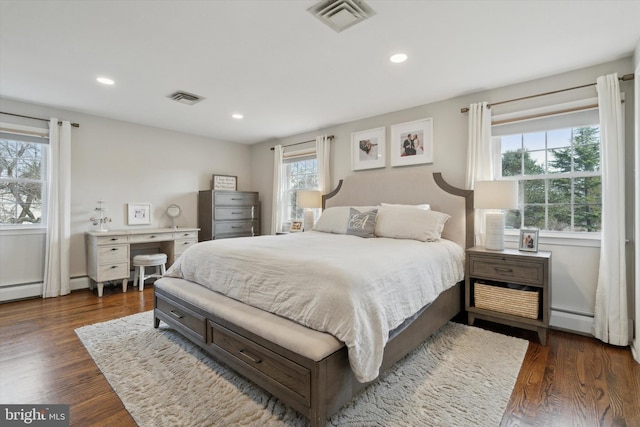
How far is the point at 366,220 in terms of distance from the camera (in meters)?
3.22

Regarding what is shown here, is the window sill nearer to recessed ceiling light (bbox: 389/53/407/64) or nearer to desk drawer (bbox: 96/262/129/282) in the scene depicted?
recessed ceiling light (bbox: 389/53/407/64)

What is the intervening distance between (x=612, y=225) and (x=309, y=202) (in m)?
3.25

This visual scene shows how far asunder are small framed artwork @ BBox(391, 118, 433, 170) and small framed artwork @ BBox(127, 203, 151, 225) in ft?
12.3

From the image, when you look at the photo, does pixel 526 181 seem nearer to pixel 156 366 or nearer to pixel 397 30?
pixel 397 30

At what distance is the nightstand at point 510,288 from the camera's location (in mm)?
2441

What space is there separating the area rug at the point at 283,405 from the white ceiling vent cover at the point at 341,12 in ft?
7.75

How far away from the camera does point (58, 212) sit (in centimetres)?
376

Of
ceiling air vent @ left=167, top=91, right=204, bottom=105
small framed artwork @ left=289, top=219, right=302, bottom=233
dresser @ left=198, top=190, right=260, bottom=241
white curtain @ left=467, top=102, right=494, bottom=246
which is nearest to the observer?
white curtain @ left=467, top=102, right=494, bottom=246

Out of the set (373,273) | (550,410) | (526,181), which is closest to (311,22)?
(373,273)

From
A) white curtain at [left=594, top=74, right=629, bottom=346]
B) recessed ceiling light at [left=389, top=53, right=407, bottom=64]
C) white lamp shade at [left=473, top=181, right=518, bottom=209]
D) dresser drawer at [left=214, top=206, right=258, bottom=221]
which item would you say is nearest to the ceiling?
recessed ceiling light at [left=389, top=53, right=407, bottom=64]

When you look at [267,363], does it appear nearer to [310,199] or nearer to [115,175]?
[310,199]

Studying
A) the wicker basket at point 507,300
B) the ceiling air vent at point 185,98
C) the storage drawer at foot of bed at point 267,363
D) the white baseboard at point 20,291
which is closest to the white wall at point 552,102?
the wicker basket at point 507,300

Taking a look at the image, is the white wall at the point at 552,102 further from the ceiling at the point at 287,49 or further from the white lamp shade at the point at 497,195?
the white lamp shade at the point at 497,195

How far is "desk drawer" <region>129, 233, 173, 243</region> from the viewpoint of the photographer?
4.06 m
